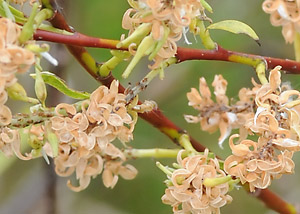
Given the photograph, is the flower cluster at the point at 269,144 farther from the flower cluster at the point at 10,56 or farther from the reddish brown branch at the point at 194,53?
the flower cluster at the point at 10,56

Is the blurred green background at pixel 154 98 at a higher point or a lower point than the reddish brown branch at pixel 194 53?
lower

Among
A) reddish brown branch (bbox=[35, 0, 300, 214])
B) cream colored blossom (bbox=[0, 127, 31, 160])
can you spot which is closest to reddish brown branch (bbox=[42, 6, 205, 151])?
reddish brown branch (bbox=[35, 0, 300, 214])

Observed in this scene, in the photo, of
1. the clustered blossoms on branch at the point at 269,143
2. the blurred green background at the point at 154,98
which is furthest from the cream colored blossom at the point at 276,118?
the blurred green background at the point at 154,98

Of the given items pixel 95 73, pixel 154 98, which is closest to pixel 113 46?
pixel 95 73

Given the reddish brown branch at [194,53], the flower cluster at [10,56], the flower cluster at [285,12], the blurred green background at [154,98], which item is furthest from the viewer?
the blurred green background at [154,98]

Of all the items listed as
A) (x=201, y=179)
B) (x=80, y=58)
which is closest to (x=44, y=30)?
(x=80, y=58)

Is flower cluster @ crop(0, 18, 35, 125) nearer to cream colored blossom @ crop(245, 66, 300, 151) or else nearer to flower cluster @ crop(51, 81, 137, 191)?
flower cluster @ crop(51, 81, 137, 191)
